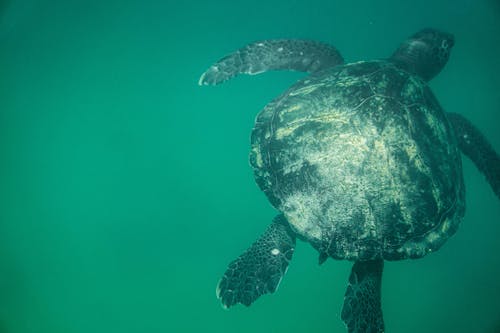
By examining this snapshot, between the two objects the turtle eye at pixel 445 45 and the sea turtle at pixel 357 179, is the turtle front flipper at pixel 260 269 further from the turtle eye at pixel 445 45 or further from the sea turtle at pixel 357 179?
the turtle eye at pixel 445 45

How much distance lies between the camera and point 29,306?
10.6 m

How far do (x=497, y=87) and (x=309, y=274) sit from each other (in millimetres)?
13984

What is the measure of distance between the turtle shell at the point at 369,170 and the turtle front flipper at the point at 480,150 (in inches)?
62.9

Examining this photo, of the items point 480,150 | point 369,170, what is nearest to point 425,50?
point 480,150

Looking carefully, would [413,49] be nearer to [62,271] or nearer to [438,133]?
[438,133]

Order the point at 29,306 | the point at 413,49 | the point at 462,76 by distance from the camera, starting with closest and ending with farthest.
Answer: the point at 413,49 → the point at 29,306 → the point at 462,76

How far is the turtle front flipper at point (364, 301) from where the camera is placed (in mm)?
3129

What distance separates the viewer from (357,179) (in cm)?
310

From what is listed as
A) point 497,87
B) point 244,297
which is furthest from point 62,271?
Answer: point 497,87

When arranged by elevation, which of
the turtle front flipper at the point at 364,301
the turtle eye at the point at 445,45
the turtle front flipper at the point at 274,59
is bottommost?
the turtle front flipper at the point at 364,301

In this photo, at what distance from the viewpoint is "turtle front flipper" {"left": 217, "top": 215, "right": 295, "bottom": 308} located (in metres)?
3.45

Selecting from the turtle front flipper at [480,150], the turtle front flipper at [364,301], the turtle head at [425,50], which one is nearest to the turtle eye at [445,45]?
the turtle head at [425,50]

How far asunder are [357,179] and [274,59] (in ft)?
9.74

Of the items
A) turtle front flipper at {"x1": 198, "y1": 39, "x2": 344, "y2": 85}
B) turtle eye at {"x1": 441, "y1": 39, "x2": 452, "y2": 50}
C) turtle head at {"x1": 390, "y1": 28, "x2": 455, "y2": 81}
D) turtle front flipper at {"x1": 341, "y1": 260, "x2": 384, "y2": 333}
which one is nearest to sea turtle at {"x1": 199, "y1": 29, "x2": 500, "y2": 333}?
turtle front flipper at {"x1": 341, "y1": 260, "x2": 384, "y2": 333}
